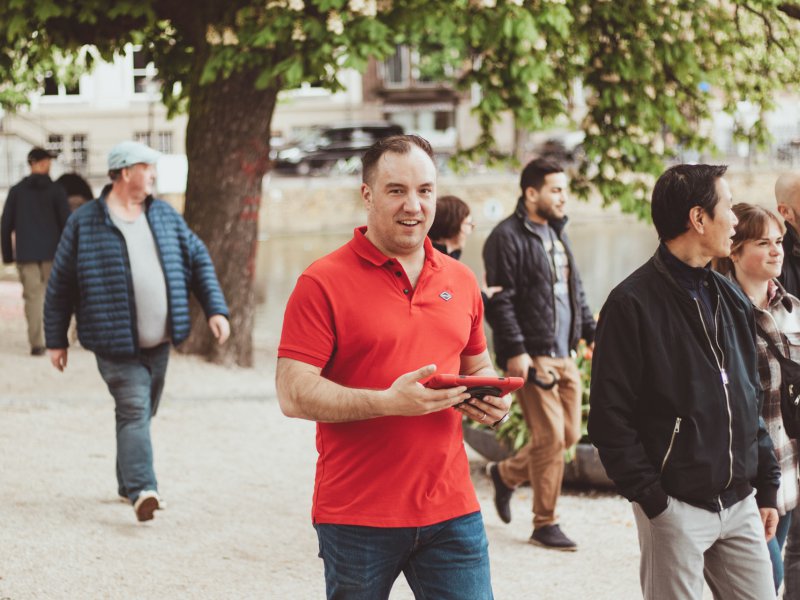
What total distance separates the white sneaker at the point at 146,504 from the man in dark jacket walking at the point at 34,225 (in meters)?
6.42

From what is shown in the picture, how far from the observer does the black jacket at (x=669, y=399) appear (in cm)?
374

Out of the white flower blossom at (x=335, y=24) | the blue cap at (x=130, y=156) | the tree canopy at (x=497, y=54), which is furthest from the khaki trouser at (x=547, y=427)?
the white flower blossom at (x=335, y=24)

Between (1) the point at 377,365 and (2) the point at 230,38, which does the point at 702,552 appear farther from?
(2) the point at 230,38

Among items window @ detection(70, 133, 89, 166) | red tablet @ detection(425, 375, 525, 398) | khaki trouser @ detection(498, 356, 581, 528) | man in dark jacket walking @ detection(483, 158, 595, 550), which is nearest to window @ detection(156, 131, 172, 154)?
window @ detection(70, 133, 89, 166)

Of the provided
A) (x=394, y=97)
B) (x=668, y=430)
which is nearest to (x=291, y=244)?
(x=394, y=97)

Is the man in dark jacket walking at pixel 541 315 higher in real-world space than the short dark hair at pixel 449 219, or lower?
lower

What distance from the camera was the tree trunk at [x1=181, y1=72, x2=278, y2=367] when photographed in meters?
11.9

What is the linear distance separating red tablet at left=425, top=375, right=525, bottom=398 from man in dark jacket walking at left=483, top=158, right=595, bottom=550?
3063mm

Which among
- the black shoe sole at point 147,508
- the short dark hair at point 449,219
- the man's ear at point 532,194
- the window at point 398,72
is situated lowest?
the black shoe sole at point 147,508

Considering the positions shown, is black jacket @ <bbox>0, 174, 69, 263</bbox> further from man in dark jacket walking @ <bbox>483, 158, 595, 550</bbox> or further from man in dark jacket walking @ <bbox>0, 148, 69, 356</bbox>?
man in dark jacket walking @ <bbox>483, 158, 595, 550</bbox>

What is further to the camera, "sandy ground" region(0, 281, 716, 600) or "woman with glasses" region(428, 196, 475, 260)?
"woman with glasses" region(428, 196, 475, 260)

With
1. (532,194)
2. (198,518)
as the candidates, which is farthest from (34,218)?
(532,194)

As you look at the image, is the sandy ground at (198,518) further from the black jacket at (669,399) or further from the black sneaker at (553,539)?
the black jacket at (669,399)

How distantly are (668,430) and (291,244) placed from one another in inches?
1299
